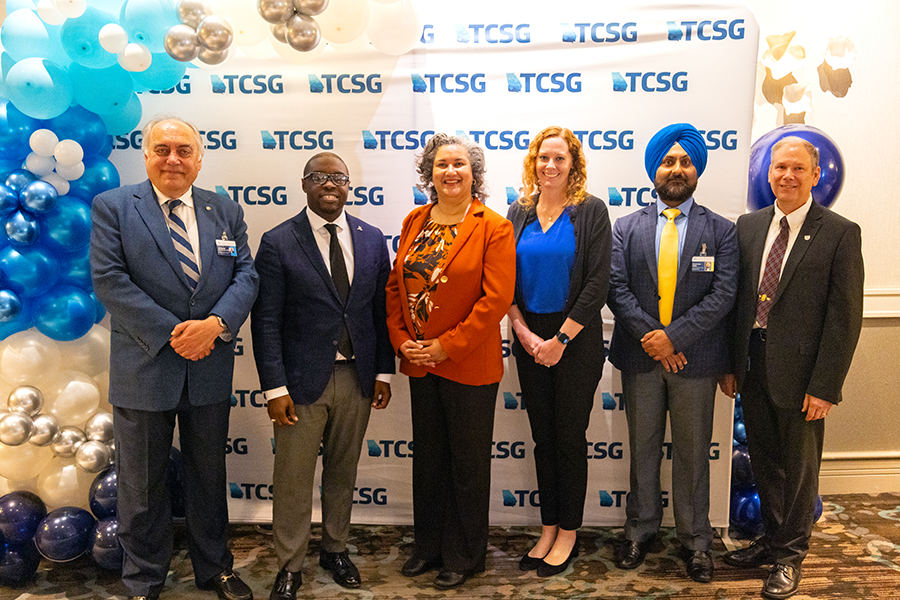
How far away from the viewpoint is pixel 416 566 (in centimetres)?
284

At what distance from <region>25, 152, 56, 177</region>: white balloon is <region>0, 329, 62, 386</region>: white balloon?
0.74 m

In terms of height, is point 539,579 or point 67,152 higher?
point 67,152

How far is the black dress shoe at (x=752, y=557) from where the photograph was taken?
9.50ft

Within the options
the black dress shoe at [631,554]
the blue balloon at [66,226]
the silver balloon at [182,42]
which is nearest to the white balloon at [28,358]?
the blue balloon at [66,226]

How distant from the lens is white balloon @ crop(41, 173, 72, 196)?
8.98ft

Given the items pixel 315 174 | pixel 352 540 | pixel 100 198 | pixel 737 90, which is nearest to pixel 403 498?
pixel 352 540

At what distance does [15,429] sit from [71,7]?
1.83 meters

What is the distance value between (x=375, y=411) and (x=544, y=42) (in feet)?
7.05

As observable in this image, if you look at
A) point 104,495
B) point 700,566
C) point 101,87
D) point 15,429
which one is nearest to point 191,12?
point 101,87

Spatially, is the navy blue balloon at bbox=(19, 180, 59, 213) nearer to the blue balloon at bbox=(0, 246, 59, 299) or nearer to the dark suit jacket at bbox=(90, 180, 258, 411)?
the blue balloon at bbox=(0, 246, 59, 299)

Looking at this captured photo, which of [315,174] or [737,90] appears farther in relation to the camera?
[737,90]

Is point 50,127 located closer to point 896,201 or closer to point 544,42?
→ point 544,42

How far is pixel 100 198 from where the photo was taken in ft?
8.02

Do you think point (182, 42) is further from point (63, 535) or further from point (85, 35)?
point (63, 535)
